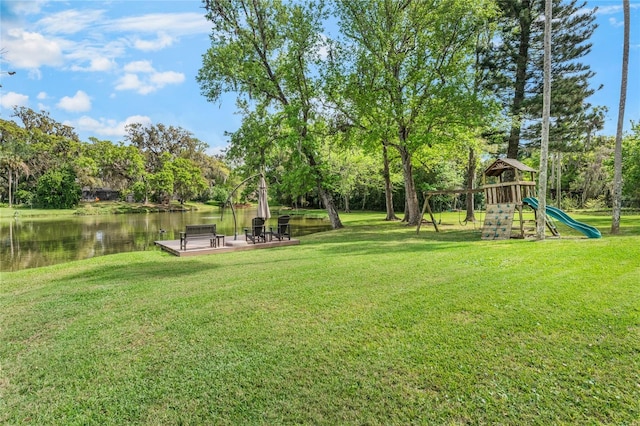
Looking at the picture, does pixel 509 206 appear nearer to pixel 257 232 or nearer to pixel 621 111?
pixel 621 111

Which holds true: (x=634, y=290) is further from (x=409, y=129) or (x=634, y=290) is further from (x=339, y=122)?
(x=339, y=122)

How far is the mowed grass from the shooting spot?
117 inches

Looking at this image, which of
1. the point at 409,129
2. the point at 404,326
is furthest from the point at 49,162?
the point at 404,326

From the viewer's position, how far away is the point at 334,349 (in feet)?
12.7

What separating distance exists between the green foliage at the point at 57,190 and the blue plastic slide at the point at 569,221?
57939 mm

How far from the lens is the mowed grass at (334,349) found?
2.97 metres

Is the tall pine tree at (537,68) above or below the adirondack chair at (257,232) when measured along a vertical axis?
above

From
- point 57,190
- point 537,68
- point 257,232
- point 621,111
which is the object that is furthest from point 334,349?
point 57,190

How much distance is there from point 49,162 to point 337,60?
5521 centimetres

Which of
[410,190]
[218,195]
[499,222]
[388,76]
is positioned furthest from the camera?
[218,195]

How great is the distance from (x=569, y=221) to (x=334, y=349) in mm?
12225

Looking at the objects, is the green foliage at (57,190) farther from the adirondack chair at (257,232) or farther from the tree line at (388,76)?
the adirondack chair at (257,232)

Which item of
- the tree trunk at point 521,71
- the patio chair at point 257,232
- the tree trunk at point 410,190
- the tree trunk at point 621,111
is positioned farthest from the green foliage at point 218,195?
the tree trunk at point 621,111

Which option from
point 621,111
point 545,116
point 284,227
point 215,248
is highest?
point 621,111
